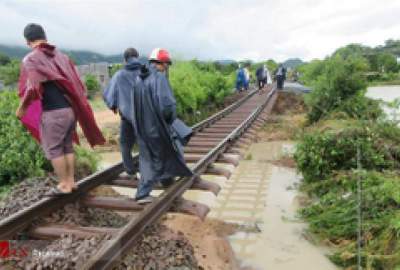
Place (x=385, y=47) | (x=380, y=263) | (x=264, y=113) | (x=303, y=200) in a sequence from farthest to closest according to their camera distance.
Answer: (x=385, y=47)
(x=264, y=113)
(x=303, y=200)
(x=380, y=263)

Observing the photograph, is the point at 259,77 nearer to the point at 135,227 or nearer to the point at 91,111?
the point at 91,111

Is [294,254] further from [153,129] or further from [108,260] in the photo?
[108,260]

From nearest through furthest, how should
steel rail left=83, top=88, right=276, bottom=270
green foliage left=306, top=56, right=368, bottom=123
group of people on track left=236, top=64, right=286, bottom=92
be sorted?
1. steel rail left=83, top=88, right=276, bottom=270
2. green foliage left=306, top=56, right=368, bottom=123
3. group of people on track left=236, top=64, right=286, bottom=92

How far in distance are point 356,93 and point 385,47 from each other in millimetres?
105611

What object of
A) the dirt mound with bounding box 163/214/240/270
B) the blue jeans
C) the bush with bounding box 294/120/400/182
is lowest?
the dirt mound with bounding box 163/214/240/270

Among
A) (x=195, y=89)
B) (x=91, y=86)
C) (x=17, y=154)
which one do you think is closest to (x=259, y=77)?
(x=195, y=89)

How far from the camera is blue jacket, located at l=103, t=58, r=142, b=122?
5.10m

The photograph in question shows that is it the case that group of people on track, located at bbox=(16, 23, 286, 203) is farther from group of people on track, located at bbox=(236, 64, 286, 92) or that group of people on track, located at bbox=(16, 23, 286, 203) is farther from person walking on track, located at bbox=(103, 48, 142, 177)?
group of people on track, located at bbox=(236, 64, 286, 92)

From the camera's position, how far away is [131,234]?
3.91m

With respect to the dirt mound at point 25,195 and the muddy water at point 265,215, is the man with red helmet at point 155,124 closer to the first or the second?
the dirt mound at point 25,195

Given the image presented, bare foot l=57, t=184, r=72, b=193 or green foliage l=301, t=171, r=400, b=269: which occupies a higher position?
bare foot l=57, t=184, r=72, b=193

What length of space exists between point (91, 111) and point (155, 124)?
70cm

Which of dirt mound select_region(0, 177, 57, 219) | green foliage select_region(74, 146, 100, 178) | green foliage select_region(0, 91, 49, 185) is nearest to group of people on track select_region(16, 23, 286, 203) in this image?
dirt mound select_region(0, 177, 57, 219)

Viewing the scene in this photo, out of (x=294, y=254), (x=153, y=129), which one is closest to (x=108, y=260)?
(x=153, y=129)
